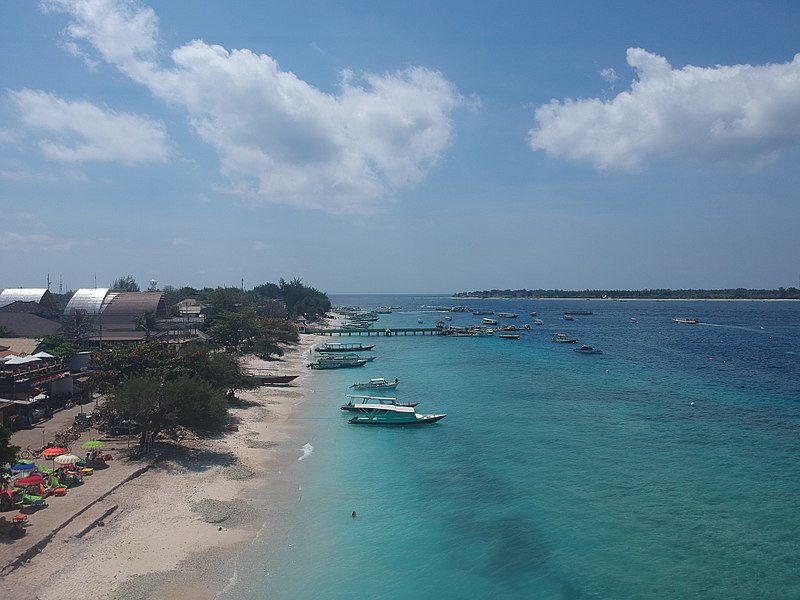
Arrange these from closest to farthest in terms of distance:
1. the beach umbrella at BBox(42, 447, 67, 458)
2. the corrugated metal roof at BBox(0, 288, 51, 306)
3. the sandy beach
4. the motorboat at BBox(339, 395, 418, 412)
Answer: the sandy beach → the beach umbrella at BBox(42, 447, 67, 458) → the motorboat at BBox(339, 395, 418, 412) → the corrugated metal roof at BBox(0, 288, 51, 306)

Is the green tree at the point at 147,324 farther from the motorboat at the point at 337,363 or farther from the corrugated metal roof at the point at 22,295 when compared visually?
the corrugated metal roof at the point at 22,295

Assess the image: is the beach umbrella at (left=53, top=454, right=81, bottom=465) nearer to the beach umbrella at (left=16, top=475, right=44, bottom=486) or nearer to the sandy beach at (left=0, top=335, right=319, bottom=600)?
the sandy beach at (left=0, top=335, right=319, bottom=600)

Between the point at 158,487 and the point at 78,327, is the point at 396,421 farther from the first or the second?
the point at 78,327

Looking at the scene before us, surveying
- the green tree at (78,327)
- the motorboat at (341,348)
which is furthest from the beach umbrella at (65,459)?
the motorboat at (341,348)

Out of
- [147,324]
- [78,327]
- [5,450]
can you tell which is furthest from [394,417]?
[78,327]

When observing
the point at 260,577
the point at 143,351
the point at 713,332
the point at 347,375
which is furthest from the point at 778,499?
the point at 713,332

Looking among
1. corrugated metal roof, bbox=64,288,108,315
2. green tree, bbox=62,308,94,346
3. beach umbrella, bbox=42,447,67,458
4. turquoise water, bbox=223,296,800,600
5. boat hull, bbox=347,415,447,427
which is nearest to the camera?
turquoise water, bbox=223,296,800,600

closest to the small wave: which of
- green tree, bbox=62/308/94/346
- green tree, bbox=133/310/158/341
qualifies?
green tree, bbox=133/310/158/341
